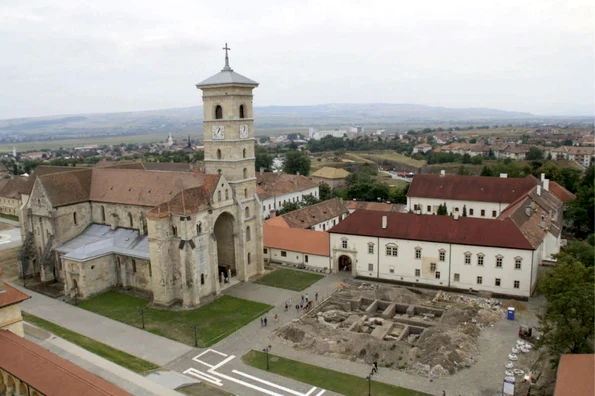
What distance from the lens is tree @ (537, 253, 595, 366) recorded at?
27.1 meters

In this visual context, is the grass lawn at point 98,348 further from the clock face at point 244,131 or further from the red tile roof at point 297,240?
the red tile roof at point 297,240

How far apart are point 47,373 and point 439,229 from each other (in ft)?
121

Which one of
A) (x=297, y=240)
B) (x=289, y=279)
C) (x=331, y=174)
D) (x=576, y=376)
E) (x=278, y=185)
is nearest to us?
(x=576, y=376)

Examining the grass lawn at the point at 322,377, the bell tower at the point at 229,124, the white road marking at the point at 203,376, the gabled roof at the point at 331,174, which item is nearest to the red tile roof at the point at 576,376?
the grass lawn at the point at 322,377

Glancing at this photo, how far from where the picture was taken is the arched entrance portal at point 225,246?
50.7m

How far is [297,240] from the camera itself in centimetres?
5572

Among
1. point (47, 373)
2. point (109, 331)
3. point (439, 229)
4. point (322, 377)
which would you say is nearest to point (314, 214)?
point (439, 229)

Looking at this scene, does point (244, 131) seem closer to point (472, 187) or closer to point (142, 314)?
point (142, 314)

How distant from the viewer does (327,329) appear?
38.2 meters

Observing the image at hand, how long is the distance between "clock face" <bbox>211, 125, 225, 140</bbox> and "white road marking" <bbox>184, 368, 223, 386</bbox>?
2364cm

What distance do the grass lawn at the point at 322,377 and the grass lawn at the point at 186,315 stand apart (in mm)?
5060

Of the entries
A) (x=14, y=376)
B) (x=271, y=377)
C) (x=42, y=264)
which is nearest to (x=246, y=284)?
(x=271, y=377)

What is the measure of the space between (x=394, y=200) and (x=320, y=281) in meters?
38.7

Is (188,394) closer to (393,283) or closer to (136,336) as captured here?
(136,336)
